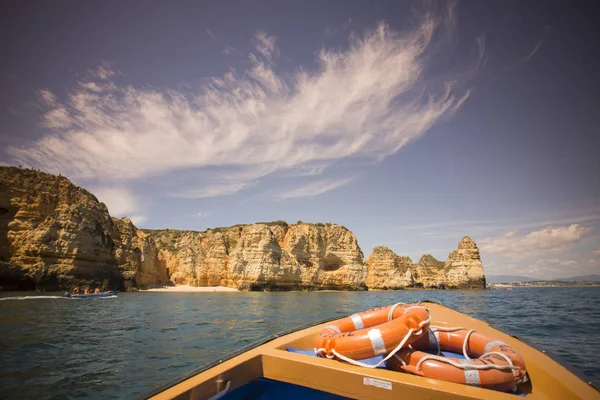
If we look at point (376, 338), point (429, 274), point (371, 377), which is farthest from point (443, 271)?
point (371, 377)

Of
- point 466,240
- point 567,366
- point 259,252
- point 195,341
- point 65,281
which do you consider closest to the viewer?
point 567,366

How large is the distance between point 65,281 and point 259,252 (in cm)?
2513

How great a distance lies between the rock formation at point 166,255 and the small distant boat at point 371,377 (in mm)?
39396

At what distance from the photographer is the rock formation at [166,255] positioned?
3112 cm

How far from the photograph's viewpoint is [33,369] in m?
5.76

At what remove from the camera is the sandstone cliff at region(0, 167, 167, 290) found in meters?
30.3

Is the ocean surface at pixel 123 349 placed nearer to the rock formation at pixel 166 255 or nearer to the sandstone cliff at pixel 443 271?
the rock formation at pixel 166 255

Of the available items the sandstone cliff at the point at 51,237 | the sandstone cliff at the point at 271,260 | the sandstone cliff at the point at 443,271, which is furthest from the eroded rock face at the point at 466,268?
the sandstone cliff at the point at 51,237

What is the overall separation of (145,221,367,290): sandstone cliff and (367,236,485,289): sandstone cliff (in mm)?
12416

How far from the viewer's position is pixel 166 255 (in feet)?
191

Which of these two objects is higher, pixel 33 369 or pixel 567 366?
pixel 567 366

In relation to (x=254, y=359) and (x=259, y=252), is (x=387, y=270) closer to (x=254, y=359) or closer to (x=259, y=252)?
(x=259, y=252)

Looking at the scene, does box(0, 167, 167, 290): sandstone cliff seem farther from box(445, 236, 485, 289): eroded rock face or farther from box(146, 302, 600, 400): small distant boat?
box(445, 236, 485, 289): eroded rock face

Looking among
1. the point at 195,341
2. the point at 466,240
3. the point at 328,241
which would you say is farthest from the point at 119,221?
the point at 466,240
